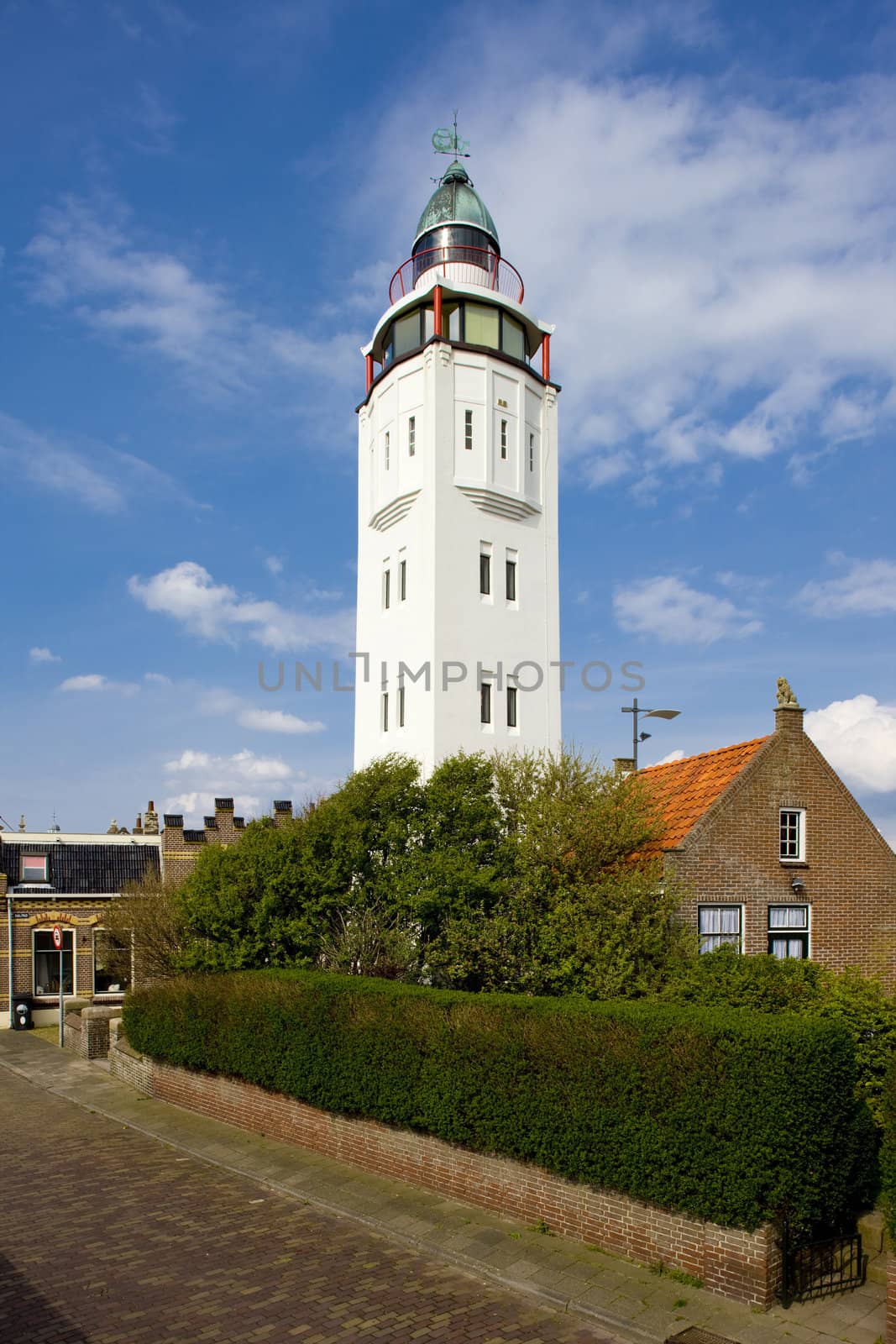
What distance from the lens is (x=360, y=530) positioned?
34.3 metres

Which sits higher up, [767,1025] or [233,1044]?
[767,1025]

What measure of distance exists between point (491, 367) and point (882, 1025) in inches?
926

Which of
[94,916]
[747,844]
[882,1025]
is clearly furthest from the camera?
[94,916]

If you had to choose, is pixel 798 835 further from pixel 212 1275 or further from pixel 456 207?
pixel 456 207

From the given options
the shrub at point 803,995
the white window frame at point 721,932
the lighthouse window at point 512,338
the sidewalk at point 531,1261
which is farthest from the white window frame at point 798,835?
the lighthouse window at point 512,338

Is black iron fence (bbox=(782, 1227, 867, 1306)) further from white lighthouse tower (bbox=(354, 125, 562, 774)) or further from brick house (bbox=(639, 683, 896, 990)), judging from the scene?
white lighthouse tower (bbox=(354, 125, 562, 774))

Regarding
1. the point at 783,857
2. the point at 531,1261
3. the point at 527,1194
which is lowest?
the point at 531,1261

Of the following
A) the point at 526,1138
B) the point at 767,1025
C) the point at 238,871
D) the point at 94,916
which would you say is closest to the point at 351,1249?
the point at 526,1138

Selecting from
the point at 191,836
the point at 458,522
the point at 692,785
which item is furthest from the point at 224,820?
the point at 692,785

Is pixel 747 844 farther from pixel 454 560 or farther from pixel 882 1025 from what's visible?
pixel 454 560

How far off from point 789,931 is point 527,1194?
34.7ft

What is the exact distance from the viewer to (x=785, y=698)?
2275 centimetres

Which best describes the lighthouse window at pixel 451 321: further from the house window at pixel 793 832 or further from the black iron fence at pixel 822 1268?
the black iron fence at pixel 822 1268

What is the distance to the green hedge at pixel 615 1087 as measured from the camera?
11.4m
